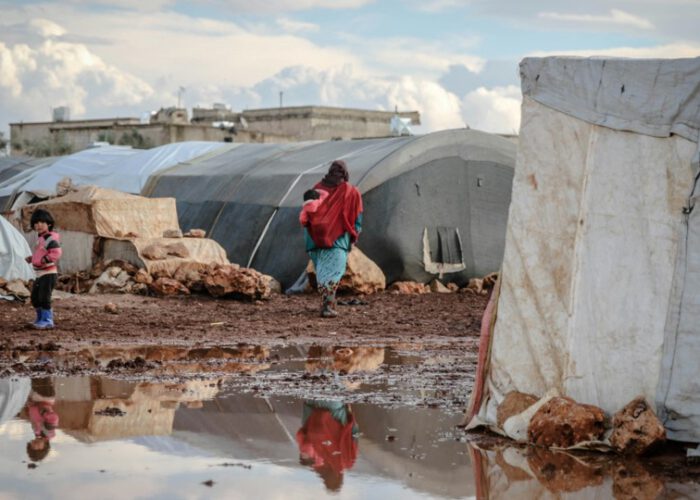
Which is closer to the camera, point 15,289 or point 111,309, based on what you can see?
point 111,309

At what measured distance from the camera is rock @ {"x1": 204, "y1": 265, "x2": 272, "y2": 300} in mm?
16078

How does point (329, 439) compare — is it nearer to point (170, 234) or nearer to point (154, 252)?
point (154, 252)

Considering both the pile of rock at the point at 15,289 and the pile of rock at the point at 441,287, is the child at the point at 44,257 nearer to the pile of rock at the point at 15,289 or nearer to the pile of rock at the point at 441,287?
the pile of rock at the point at 15,289

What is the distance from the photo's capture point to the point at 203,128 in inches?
1731

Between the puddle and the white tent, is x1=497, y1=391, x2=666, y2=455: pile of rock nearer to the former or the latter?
the puddle

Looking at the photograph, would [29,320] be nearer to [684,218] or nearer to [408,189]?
[408,189]

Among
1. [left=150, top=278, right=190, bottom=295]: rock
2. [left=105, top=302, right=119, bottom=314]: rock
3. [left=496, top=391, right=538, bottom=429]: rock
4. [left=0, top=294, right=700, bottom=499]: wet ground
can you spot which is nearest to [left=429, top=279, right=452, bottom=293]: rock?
[left=150, top=278, right=190, bottom=295]: rock

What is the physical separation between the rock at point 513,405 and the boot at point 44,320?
672 cm

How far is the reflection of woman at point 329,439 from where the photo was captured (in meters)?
5.78

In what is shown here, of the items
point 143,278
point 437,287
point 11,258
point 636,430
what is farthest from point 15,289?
point 636,430

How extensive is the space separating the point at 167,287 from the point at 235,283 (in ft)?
3.29

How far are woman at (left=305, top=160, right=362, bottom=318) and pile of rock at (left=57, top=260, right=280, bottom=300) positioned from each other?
2.14 metres

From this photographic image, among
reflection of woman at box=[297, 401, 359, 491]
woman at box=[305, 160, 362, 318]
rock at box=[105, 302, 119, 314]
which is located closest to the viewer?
reflection of woman at box=[297, 401, 359, 491]

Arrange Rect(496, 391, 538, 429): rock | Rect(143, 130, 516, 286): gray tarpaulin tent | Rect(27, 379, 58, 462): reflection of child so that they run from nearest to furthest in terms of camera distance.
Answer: Rect(27, 379, 58, 462): reflection of child → Rect(496, 391, 538, 429): rock → Rect(143, 130, 516, 286): gray tarpaulin tent
